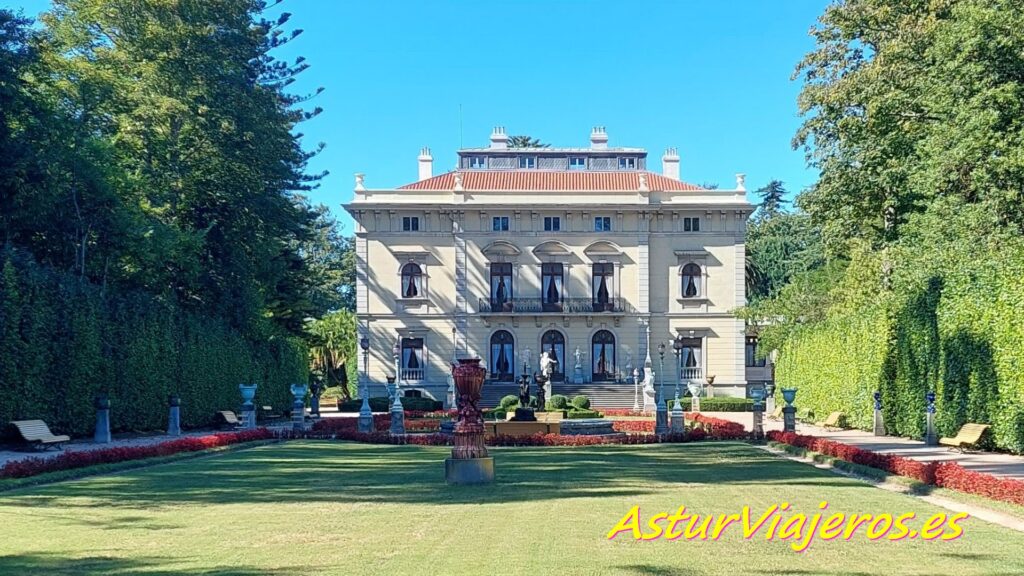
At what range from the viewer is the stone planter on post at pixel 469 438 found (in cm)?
1175

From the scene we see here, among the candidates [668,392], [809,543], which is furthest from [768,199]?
[809,543]

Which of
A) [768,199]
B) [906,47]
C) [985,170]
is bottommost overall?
[985,170]

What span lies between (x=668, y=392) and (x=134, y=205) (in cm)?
2952

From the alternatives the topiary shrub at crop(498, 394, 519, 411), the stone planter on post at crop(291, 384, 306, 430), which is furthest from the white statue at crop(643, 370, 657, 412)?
the stone planter on post at crop(291, 384, 306, 430)

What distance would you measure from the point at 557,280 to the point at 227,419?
23.4m

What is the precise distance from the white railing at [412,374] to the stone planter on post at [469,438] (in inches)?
1390

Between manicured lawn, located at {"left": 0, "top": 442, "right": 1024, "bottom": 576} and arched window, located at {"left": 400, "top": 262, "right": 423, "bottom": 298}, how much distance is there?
32848 millimetres

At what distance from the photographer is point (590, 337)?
48.0 metres

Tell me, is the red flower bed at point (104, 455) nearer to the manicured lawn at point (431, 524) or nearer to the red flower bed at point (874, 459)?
the manicured lawn at point (431, 524)

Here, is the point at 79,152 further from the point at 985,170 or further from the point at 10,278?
the point at 985,170

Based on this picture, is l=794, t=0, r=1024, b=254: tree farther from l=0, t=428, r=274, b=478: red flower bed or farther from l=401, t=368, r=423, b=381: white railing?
l=401, t=368, r=423, b=381: white railing

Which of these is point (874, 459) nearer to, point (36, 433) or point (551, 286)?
point (36, 433)

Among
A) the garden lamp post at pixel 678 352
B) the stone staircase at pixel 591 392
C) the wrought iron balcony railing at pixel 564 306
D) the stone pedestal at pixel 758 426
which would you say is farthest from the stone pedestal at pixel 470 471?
the wrought iron balcony railing at pixel 564 306

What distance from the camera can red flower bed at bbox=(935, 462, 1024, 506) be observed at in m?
9.77
